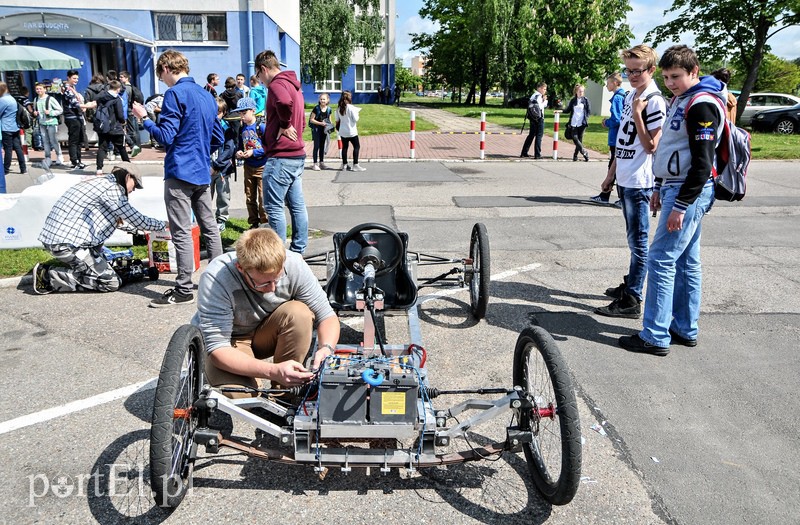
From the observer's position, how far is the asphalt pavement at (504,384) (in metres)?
3.06

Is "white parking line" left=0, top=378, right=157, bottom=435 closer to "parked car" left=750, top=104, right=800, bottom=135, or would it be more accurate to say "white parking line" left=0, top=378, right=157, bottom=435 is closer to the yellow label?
the yellow label

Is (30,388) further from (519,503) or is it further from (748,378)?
(748,378)

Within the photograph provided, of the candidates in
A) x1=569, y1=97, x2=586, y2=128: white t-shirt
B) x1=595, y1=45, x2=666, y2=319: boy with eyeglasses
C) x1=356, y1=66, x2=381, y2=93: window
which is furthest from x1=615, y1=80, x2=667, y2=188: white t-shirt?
x1=356, y1=66, x2=381, y2=93: window

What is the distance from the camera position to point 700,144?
4.33 metres

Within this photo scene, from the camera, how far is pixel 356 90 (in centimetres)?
5612

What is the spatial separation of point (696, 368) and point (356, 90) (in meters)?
54.0

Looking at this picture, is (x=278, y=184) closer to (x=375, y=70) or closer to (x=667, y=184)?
(x=667, y=184)

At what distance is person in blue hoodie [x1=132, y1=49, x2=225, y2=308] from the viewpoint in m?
5.64

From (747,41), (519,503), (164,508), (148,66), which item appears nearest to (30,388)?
(164,508)

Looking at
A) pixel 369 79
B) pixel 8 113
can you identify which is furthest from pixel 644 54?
pixel 369 79

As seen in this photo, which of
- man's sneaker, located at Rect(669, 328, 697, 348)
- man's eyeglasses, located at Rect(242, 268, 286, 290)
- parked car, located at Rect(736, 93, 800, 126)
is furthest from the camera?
parked car, located at Rect(736, 93, 800, 126)

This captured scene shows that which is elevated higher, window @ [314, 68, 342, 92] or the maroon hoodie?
window @ [314, 68, 342, 92]

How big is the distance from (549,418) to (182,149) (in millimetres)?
4037

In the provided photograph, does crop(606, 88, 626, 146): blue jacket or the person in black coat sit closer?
crop(606, 88, 626, 146): blue jacket
